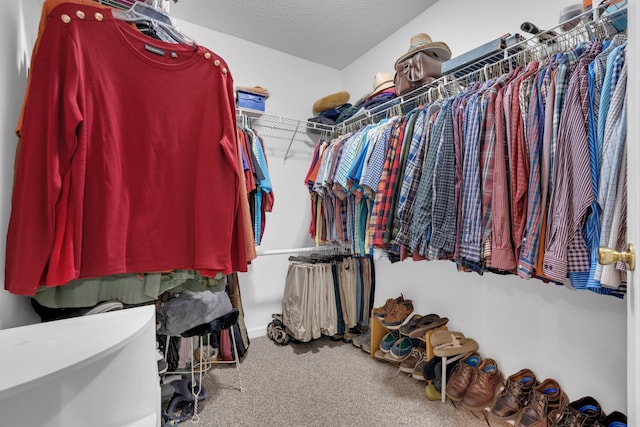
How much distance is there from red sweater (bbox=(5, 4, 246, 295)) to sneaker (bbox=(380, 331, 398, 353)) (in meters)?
1.39

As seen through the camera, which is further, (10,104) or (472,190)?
(472,190)

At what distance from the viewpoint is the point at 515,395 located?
145cm

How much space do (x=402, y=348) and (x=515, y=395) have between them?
681 millimetres

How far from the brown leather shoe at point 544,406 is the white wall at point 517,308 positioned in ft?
0.21

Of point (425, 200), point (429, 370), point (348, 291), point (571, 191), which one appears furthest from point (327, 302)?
point (571, 191)

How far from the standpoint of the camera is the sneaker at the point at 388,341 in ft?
6.75

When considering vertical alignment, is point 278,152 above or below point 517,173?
above

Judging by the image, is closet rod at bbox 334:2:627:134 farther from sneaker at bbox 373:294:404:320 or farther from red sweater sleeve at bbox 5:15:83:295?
red sweater sleeve at bbox 5:15:83:295

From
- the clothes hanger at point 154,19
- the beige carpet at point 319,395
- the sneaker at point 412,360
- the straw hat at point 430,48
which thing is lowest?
the beige carpet at point 319,395

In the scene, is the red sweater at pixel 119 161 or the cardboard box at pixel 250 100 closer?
the red sweater at pixel 119 161

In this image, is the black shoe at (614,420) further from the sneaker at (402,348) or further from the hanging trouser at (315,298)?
the hanging trouser at (315,298)

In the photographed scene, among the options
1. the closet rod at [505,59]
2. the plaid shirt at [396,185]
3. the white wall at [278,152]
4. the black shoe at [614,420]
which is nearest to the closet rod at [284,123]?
the white wall at [278,152]

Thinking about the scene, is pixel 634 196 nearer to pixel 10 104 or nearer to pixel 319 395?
pixel 10 104

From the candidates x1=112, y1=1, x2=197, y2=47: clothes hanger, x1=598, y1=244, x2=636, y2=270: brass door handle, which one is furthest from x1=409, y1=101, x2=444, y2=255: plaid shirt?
x1=112, y1=1, x2=197, y2=47: clothes hanger
